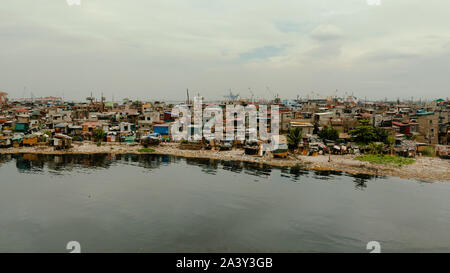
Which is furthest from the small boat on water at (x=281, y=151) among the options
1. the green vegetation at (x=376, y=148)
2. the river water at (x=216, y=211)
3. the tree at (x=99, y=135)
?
the tree at (x=99, y=135)

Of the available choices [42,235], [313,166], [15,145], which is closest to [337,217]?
[313,166]

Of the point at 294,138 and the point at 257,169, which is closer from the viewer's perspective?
the point at 257,169

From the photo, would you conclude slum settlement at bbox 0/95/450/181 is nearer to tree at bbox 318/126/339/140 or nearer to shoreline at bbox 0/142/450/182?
tree at bbox 318/126/339/140

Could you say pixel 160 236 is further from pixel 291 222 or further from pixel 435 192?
pixel 435 192

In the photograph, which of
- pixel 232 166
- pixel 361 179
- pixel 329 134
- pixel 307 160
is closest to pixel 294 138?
pixel 307 160

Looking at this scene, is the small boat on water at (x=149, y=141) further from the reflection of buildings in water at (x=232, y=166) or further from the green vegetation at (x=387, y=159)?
the green vegetation at (x=387, y=159)

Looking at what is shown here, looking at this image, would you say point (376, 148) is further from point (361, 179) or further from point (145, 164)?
point (145, 164)
